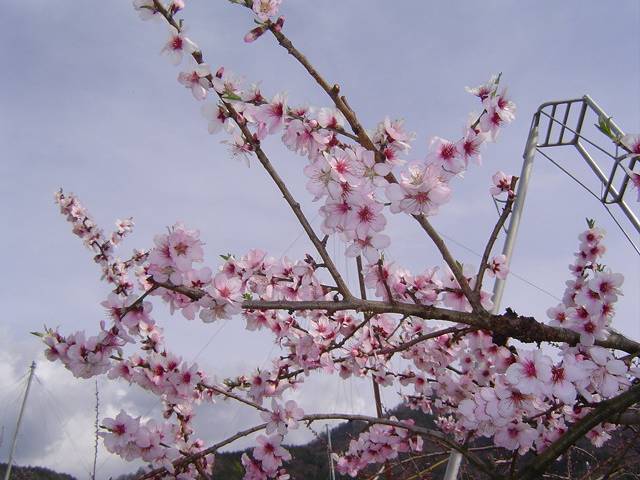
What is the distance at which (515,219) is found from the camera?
549 cm

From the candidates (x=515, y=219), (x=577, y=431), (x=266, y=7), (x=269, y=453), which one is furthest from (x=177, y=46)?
(x=515, y=219)

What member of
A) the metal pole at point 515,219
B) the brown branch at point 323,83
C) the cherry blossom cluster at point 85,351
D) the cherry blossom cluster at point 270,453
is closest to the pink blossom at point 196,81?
the brown branch at point 323,83

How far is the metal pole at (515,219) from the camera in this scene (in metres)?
3.72

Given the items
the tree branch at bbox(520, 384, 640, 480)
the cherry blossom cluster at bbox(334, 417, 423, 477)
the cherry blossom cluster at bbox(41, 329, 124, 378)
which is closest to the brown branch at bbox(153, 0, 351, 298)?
the tree branch at bbox(520, 384, 640, 480)

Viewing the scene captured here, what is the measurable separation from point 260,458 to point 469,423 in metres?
1.62

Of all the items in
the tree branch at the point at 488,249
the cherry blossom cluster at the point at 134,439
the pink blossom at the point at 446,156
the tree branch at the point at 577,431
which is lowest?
the tree branch at the point at 577,431

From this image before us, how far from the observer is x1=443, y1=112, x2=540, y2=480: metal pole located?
3.72 metres

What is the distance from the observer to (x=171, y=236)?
2.37m

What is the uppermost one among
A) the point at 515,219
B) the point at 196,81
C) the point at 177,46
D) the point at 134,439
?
the point at 515,219

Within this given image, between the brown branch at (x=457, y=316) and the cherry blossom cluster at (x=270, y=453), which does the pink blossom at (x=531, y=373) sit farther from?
the cherry blossom cluster at (x=270, y=453)

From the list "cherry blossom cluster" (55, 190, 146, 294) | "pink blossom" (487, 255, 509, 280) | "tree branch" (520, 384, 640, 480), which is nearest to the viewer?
"tree branch" (520, 384, 640, 480)

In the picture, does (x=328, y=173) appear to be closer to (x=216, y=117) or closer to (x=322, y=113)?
(x=322, y=113)

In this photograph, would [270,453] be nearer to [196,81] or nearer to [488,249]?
[488,249]

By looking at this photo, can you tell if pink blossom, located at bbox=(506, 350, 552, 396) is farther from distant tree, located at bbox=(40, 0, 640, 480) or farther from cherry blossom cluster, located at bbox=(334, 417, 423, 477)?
cherry blossom cluster, located at bbox=(334, 417, 423, 477)
